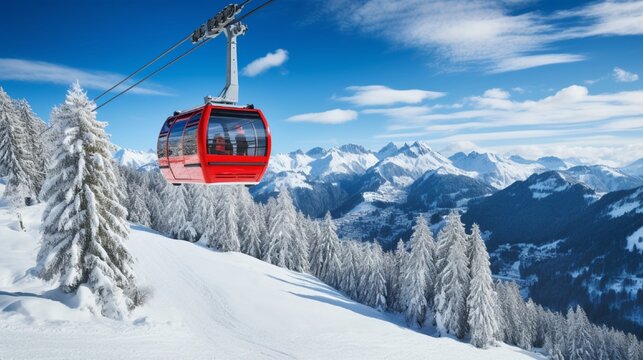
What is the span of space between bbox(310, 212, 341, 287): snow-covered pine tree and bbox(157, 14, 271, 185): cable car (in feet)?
159

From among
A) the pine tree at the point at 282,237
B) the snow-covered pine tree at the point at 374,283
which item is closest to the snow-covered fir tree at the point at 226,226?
the pine tree at the point at 282,237

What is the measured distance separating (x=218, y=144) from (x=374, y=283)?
44.7 metres

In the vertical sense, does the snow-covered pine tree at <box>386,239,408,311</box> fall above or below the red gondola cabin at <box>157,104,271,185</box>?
below

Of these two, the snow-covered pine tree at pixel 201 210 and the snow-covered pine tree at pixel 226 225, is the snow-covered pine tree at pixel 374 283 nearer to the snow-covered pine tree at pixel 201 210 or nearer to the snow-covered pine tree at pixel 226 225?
the snow-covered pine tree at pixel 226 225

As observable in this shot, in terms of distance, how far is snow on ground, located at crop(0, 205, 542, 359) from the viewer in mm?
18359

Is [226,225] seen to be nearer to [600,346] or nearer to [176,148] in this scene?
[176,148]

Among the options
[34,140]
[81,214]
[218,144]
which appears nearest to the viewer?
[218,144]

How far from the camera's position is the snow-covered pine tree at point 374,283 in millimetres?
A: 52019

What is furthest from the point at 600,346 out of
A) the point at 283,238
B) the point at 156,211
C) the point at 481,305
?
the point at 156,211

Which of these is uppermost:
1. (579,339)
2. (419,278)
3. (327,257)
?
(419,278)

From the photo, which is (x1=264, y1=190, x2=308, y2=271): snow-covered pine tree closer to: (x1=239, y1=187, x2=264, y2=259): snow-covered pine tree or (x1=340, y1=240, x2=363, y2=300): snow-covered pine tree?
(x1=239, y1=187, x2=264, y2=259): snow-covered pine tree

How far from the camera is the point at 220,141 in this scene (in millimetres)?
11836

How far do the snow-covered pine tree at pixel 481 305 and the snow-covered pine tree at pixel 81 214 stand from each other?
102ft

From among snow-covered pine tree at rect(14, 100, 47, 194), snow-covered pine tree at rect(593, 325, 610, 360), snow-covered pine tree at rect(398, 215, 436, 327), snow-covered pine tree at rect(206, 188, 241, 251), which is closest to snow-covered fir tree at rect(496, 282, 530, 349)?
snow-covered pine tree at rect(593, 325, 610, 360)
